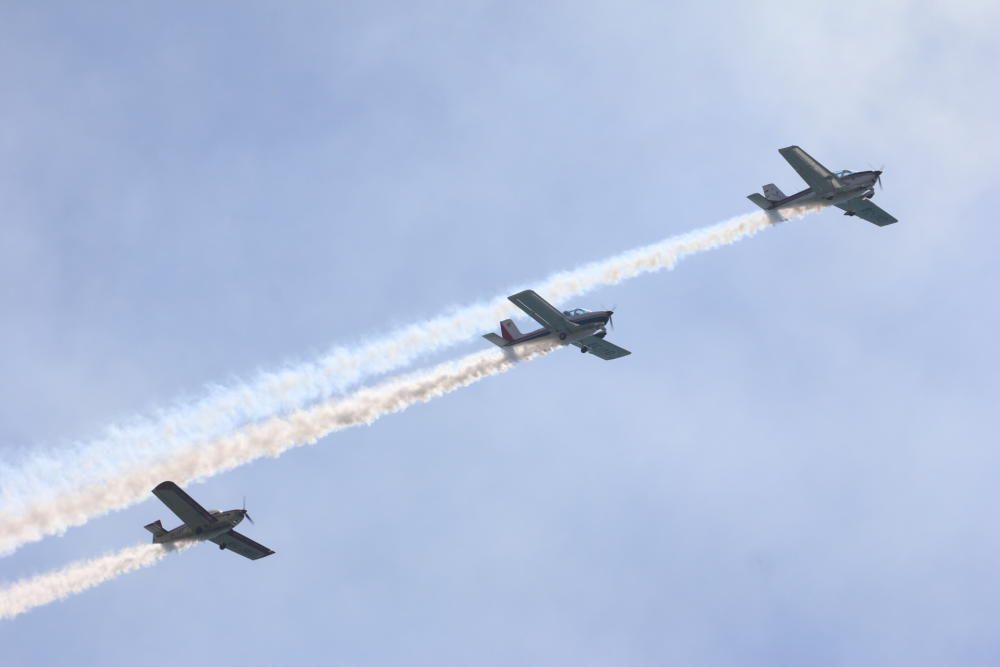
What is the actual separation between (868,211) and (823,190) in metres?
4.34

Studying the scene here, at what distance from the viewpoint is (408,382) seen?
78062mm

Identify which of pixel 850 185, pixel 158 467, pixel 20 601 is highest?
pixel 850 185

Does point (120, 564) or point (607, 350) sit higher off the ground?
point (607, 350)

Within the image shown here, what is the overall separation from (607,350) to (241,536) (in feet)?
76.0

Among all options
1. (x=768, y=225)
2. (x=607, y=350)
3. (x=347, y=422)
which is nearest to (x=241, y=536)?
(x=347, y=422)

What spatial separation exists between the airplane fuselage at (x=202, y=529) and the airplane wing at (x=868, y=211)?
40.1 metres

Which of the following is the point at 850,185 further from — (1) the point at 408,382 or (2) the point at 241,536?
(2) the point at 241,536

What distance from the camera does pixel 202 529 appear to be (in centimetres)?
6950

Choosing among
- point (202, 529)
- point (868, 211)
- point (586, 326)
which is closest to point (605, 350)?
point (586, 326)

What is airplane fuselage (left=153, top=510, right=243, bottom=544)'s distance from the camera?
2734 inches

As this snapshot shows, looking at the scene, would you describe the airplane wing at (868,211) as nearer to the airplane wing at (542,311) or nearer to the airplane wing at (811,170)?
the airplane wing at (811,170)

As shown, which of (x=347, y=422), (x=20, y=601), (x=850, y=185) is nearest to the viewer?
(x=20, y=601)

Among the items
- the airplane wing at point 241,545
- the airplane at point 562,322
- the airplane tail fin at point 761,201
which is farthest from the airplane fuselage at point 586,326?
the airplane wing at point 241,545

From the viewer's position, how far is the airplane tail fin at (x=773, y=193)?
278 ft
